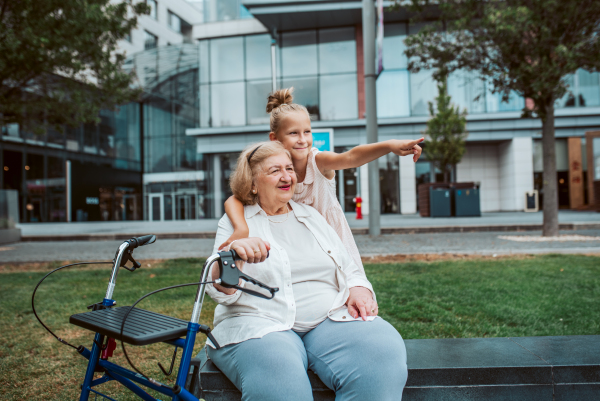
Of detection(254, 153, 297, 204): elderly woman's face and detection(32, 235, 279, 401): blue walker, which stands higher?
detection(254, 153, 297, 204): elderly woman's face

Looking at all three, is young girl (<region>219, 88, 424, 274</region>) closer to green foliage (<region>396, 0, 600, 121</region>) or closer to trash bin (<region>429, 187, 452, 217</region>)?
green foliage (<region>396, 0, 600, 121</region>)

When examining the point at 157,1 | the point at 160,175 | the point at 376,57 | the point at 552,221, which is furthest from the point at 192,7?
the point at 552,221

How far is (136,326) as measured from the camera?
1566 millimetres

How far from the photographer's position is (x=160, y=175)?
31.6 meters

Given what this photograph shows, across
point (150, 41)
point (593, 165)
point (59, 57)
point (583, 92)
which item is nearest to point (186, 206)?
point (150, 41)

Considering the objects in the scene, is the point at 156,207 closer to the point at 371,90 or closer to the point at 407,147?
the point at 371,90

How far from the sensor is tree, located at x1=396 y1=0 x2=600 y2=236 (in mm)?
9430

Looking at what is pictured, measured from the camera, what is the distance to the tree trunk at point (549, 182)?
10508 mm

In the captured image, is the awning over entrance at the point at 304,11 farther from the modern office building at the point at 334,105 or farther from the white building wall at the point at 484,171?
the white building wall at the point at 484,171

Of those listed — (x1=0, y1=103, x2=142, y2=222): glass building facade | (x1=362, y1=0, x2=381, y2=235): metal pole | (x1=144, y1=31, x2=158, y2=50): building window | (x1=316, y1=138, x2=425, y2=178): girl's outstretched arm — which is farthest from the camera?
(x1=144, y1=31, x2=158, y2=50): building window

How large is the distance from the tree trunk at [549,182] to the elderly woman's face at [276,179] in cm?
1007

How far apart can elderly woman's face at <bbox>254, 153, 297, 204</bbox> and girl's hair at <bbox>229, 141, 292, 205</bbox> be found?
3 centimetres

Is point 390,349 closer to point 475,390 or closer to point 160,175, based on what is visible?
point 475,390

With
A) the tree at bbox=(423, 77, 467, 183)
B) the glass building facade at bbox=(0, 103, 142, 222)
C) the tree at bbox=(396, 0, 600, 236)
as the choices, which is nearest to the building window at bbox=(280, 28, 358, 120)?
the tree at bbox=(423, 77, 467, 183)
